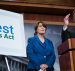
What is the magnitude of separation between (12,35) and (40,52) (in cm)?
28

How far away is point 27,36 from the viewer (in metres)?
1.98

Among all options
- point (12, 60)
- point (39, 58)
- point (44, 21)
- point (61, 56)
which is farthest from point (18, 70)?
point (44, 21)

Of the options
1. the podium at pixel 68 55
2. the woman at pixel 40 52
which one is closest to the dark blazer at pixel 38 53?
the woman at pixel 40 52

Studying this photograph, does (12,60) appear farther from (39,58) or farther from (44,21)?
(44,21)

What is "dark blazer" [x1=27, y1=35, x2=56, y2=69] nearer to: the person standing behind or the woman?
the woman

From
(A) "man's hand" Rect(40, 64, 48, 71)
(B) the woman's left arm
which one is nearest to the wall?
(B) the woman's left arm

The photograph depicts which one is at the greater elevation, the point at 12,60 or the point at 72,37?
the point at 72,37

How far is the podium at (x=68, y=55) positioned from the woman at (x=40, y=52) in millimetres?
107

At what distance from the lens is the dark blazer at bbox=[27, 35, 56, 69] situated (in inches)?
71.4

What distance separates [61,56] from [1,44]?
55 cm

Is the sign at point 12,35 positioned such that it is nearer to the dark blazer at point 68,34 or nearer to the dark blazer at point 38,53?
the dark blazer at point 38,53

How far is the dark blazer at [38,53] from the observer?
181 centimetres

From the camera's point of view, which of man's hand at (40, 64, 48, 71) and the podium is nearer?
the podium

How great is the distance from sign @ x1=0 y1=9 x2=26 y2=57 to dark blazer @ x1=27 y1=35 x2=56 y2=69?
0.36 ft
